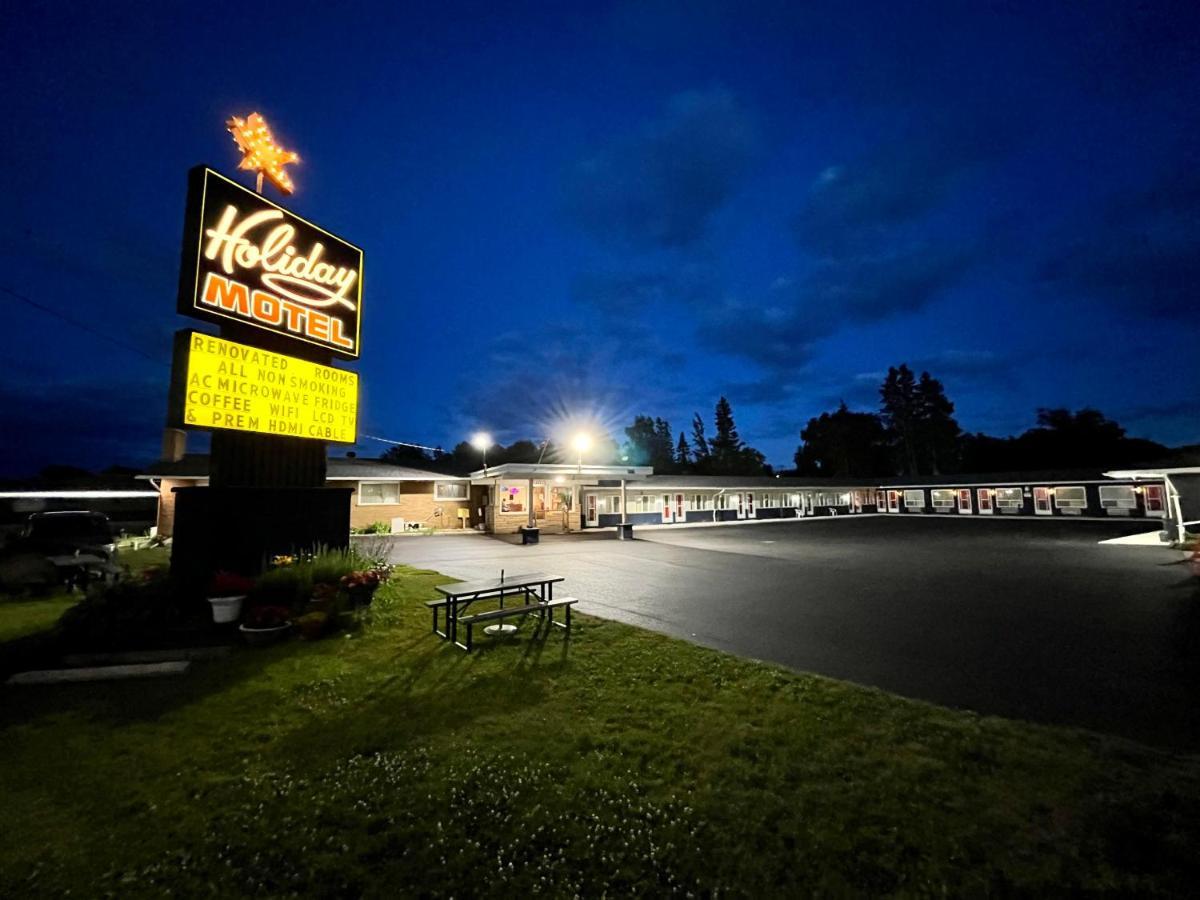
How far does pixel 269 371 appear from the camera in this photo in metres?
8.76

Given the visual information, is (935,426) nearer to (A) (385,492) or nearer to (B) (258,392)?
(A) (385,492)

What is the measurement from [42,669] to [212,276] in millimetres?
6156

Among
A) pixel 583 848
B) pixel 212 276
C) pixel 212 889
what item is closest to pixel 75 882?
pixel 212 889

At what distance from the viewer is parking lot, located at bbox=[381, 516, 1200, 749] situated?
5.09 meters

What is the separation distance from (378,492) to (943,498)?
144ft

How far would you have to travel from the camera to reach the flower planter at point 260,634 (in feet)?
22.6

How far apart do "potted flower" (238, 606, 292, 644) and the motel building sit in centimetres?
1648

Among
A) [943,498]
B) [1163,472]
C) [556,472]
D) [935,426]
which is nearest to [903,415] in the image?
[935,426]

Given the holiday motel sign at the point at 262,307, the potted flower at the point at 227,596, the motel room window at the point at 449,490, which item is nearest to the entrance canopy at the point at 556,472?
the motel room window at the point at 449,490

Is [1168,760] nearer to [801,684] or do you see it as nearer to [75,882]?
[801,684]

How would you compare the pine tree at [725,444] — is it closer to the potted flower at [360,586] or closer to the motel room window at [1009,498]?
the motel room window at [1009,498]

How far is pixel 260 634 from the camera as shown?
6.89 metres

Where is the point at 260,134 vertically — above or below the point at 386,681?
above

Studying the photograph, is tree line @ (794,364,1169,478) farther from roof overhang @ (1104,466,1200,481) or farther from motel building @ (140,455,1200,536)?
roof overhang @ (1104,466,1200,481)
